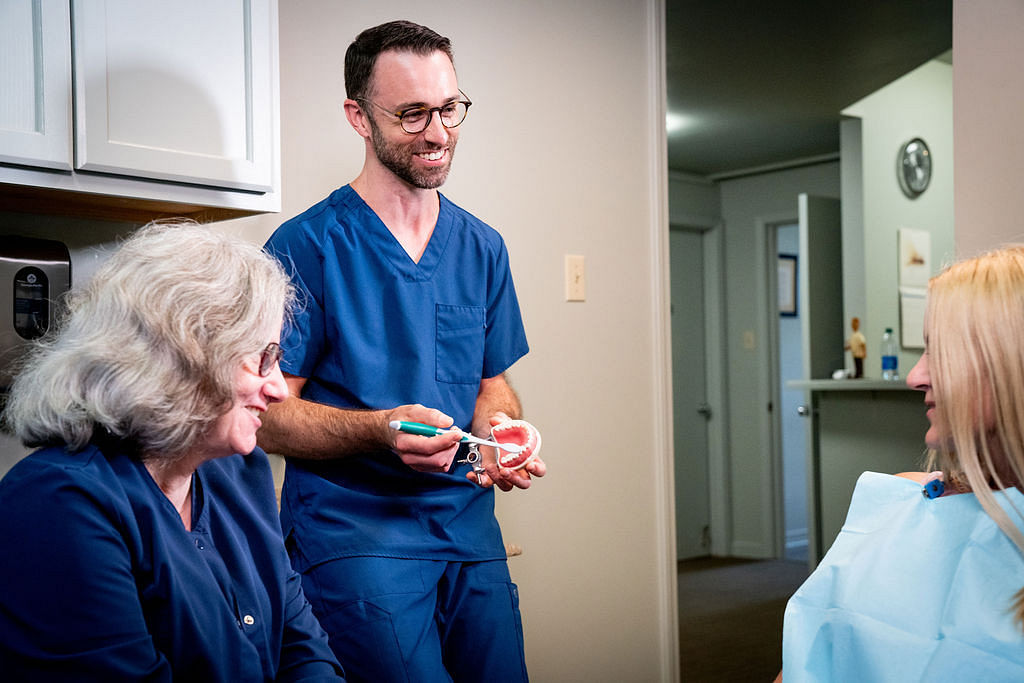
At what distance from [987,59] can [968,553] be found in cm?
129

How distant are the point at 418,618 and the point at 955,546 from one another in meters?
0.86

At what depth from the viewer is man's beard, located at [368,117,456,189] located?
1.79 m

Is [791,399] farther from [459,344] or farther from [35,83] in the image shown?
[35,83]

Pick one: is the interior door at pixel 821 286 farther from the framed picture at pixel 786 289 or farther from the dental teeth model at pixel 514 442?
the dental teeth model at pixel 514 442

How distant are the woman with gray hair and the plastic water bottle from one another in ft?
14.0

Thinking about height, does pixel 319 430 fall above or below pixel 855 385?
above

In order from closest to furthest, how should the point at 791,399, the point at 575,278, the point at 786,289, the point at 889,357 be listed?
the point at 575,278 < the point at 889,357 < the point at 791,399 < the point at 786,289

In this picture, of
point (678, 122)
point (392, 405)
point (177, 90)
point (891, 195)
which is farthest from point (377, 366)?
point (891, 195)

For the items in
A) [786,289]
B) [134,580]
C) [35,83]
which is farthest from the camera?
[786,289]

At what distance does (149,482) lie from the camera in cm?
121

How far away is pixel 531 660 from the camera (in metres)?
2.58

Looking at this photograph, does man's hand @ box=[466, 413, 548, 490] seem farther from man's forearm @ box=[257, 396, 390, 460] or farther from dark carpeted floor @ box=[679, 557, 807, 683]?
dark carpeted floor @ box=[679, 557, 807, 683]

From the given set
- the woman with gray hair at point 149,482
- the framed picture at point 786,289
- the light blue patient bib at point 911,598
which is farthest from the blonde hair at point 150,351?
the framed picture at point 786,289

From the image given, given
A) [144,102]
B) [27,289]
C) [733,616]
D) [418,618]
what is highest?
[144,102]
